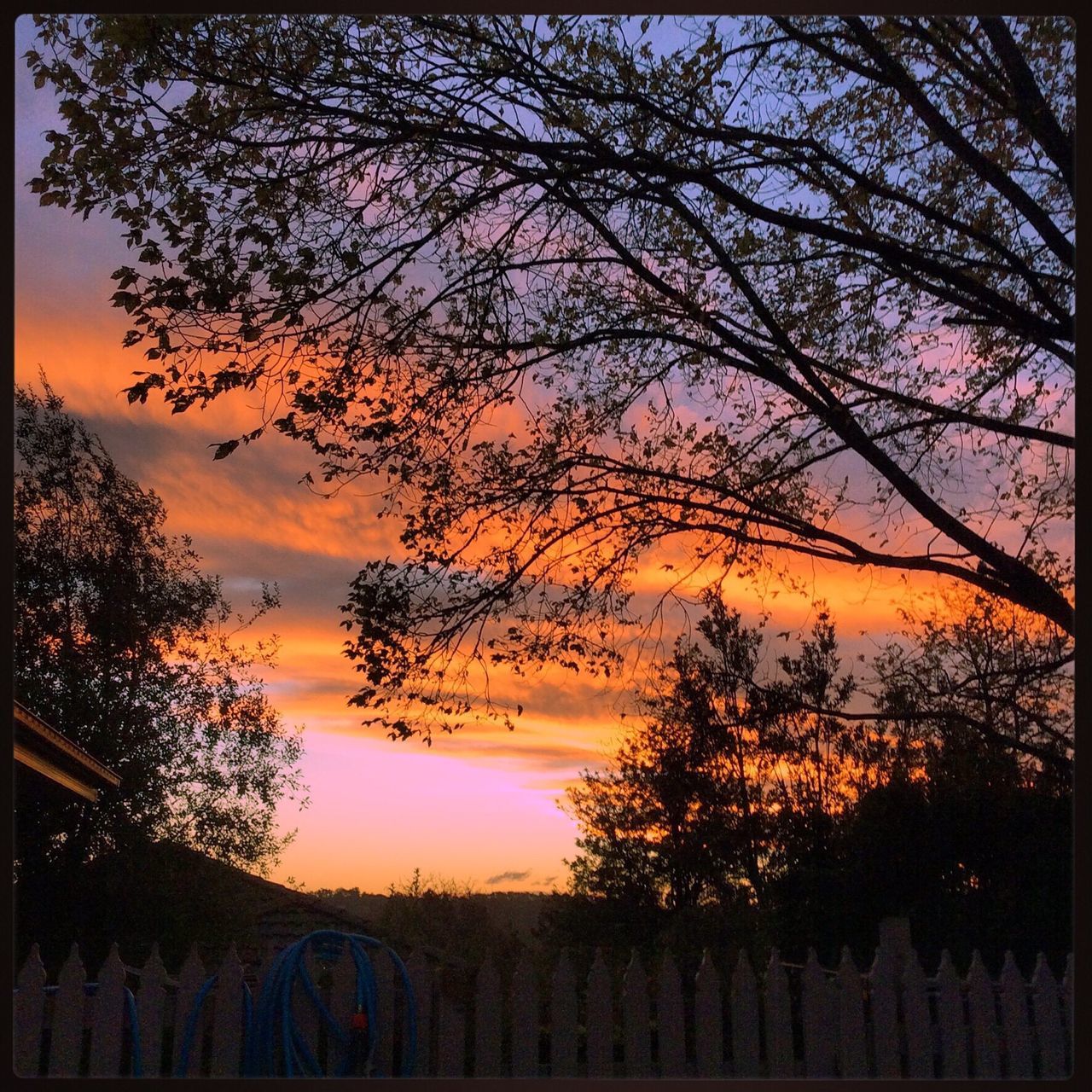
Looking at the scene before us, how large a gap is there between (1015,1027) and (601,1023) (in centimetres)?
215

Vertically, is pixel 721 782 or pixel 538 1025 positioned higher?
pixel 721 782

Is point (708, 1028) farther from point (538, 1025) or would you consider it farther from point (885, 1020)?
point (885, 1020)

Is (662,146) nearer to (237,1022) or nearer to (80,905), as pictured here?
(237,1022)

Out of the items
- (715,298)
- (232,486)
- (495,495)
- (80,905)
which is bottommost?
(80,905)

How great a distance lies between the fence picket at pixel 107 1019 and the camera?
16.4ft

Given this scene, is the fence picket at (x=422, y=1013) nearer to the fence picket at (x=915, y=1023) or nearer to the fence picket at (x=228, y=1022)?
Answer: the fence picket at (x=228, y=1022)

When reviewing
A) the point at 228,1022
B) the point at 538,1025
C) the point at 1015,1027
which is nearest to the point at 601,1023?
the point at 538,1025

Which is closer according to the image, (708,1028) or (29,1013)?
(29,1013)

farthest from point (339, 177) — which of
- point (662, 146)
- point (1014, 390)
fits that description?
point (1014, 390)

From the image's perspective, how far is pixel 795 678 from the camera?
9.34m

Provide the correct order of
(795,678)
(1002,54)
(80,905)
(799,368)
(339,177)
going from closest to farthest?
1. (339,177)
2. (1002,54)
3. (799,368)
4. (795,678)
5. (80,905)

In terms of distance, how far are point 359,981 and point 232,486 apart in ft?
18.4

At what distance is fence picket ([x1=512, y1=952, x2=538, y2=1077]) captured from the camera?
16.5ft

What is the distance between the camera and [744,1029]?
5.18 m
